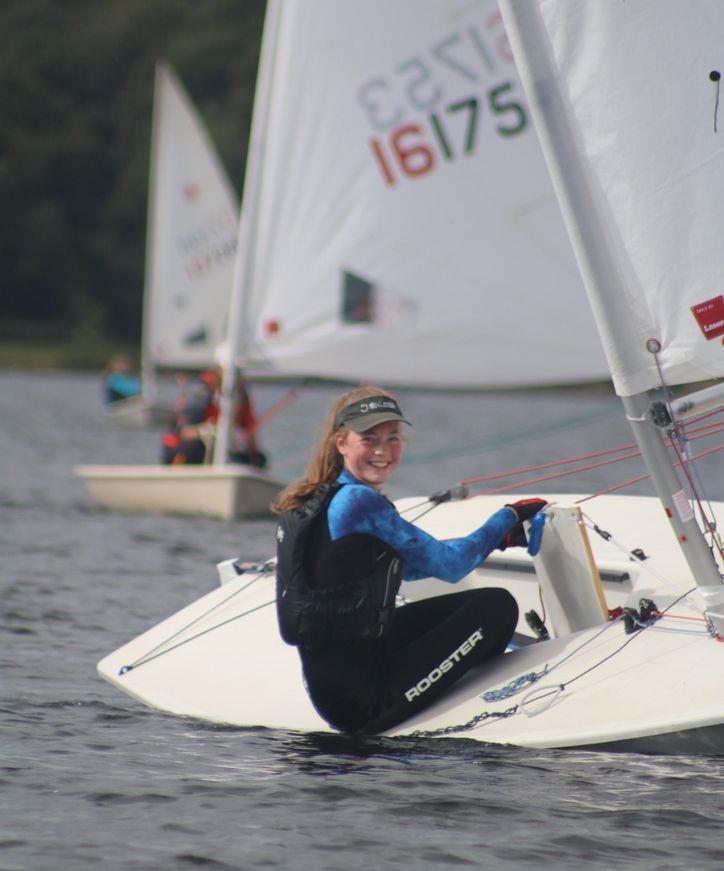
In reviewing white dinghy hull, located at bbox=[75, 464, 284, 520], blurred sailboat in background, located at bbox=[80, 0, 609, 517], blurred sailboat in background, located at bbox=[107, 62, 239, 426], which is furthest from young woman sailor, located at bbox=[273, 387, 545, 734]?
blurred sailboat in background, located at bbox=[107, 62, 239, 426]

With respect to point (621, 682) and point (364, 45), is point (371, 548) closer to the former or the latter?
point (621, 682)

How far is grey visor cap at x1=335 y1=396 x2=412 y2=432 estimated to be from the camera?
13.9ft

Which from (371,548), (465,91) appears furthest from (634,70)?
(465,91)

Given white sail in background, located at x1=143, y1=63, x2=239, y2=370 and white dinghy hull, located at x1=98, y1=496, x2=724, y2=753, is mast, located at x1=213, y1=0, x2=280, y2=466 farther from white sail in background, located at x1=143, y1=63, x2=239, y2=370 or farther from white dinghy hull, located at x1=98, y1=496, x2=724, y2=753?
white sail in background, located at x1=143, y1=63, x2=239, y2=370

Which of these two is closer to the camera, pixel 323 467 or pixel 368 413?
pixel 368 413

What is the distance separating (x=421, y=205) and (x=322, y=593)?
486cm

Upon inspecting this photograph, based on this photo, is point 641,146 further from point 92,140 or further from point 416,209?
point 92,140

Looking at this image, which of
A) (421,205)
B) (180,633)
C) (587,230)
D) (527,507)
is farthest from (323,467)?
(421,205)

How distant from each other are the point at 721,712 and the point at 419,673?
2.86 feet

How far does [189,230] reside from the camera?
834 inches

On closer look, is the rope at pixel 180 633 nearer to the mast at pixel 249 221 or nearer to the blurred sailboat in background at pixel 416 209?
the blurred sailboat in background at pixel 416 209

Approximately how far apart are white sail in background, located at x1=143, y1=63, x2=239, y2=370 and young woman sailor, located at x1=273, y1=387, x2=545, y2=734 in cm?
1636

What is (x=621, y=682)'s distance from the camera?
172 inches

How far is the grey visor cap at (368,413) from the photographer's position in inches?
167
